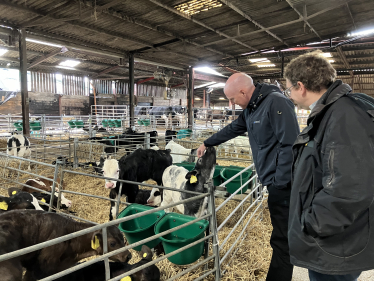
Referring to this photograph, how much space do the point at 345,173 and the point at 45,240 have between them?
2.35 meters

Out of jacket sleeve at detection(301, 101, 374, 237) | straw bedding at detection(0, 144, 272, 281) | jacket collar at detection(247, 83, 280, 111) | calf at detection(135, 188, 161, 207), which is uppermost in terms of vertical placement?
jacket collar at detection(247, 83, 280, 111)

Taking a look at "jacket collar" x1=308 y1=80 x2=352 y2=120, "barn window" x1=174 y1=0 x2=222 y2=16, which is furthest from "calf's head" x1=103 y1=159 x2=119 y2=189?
"barn window" x1=174 y1=0 x2=222 y2=16

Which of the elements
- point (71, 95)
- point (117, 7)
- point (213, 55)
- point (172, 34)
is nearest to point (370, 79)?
point (213, 55)

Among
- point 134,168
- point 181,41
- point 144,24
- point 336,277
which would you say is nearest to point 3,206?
point 134,168

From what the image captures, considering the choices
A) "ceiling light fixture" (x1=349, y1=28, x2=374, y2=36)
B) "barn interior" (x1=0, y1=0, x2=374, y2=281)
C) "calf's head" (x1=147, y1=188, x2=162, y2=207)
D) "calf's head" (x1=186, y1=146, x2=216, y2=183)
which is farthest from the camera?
"ceiling light fixture" (x1=349, y1=28, x2=374, y2=36)

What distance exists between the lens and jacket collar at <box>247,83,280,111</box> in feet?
7.18

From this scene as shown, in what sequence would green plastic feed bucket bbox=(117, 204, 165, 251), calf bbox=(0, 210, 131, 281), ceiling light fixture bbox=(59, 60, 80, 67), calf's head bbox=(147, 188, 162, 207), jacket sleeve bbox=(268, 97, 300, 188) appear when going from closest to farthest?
jacket sleeve bbox=(268, 97, 300, 188)
calf bbox=(0, 210, 131, 281)
green plastic feed bucket bbox=(117, 204, 165, 251)
calf's head bbox=(147, 188, 162, 207)
ceiling light fixture bbox=(59, 60, 80, 67)

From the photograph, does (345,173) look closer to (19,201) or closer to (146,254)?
(146,254)

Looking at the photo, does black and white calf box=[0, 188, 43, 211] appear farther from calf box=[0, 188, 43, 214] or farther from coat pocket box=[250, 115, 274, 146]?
coat pocket box=[250, 115, 274, 146]

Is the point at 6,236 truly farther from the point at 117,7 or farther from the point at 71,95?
the point at 71,95

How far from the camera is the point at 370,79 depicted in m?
18.1

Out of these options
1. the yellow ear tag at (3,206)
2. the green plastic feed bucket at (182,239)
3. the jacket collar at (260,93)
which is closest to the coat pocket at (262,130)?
the jacket collar at (260,93)

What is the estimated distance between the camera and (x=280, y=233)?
2084mm

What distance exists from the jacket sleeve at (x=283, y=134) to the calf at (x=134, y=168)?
2423mm
